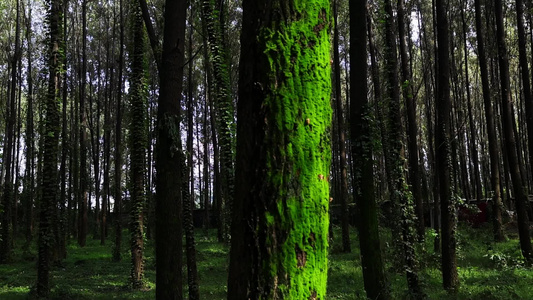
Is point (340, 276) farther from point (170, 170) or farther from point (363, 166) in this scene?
point (170, 170)

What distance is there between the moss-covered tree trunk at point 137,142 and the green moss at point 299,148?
11.3 m

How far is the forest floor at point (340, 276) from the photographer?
34.6ft

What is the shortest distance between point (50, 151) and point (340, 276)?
9519 mm

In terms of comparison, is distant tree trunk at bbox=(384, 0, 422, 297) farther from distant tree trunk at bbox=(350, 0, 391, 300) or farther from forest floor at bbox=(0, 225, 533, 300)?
distant tree trunk at bbox=(350, 0, 391, 300)

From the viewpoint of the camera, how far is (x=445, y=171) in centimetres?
1014

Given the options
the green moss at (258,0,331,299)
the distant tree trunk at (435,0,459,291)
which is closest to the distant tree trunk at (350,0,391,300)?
the distant tree trunk at (435,0,459,291)

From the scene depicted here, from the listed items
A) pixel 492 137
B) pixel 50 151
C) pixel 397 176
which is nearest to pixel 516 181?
pixel 492 137

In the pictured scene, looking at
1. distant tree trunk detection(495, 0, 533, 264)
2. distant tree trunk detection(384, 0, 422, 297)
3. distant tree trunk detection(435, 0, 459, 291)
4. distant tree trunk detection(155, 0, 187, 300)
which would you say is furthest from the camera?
distant tree trunk detection(495, 0, 533, 264)

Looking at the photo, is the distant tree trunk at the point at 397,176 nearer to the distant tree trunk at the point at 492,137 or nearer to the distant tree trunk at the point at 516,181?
the distant tree trunk at the point at 516,181

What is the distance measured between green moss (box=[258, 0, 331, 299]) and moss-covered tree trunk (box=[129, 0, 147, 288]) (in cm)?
1135

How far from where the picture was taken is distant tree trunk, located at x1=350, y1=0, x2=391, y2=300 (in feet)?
24.8

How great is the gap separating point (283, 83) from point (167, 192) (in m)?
4.85

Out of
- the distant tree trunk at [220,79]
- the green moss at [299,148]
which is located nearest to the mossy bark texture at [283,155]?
the green moss at [299,148]

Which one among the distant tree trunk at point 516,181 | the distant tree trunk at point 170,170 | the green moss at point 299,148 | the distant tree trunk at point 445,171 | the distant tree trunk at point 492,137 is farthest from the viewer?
the distant tree trunk at point 492,137
